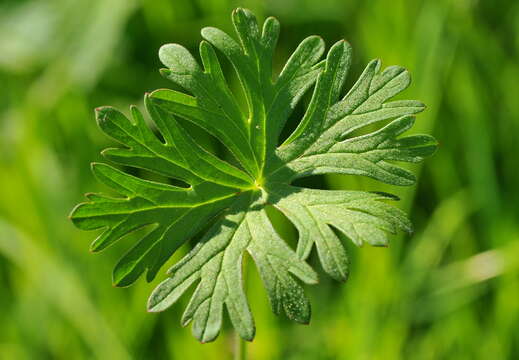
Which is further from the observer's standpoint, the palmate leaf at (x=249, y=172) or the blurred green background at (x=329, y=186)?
the blurred green background at (x=329, y=186)

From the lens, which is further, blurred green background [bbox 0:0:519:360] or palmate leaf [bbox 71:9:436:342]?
blurred green background [bbox 0:0:519:360]

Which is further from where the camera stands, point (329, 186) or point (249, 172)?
point (329, 186)

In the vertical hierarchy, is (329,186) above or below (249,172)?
below

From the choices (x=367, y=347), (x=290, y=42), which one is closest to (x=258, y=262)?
(x=367, y=347)

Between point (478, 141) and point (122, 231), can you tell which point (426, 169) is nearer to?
point (478, 141)
